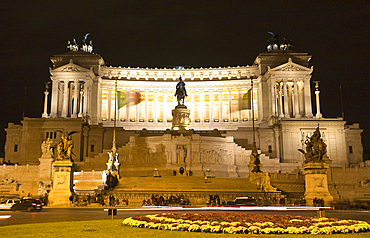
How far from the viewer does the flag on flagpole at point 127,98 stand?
324 ft

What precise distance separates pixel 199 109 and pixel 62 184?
2613 inches

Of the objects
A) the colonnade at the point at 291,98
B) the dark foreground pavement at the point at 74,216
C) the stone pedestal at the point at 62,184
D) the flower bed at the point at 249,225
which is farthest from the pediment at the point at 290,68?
the flower bed at the point at 249,225

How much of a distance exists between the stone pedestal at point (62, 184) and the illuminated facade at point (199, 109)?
3688cm

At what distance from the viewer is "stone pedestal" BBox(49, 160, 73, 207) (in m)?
35.5

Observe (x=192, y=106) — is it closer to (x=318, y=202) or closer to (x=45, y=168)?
(x=45, y=168)

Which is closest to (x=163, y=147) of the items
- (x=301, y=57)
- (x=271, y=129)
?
(x=271, y=129)

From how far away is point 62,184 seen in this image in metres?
36.0

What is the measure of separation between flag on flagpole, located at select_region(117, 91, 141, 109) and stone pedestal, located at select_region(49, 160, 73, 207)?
63298mm

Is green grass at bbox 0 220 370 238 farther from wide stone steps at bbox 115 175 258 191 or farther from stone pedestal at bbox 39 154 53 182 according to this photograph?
stone pedestal at bbox 39 154 53 182

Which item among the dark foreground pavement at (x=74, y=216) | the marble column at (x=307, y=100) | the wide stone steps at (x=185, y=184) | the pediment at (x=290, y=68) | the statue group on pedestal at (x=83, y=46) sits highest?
the statue group on pedestal at (x=83, y=46)

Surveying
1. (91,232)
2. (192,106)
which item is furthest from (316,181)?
(192,106)

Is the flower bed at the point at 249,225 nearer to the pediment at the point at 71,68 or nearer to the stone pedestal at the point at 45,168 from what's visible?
the stone pedestal at the point at 45,168

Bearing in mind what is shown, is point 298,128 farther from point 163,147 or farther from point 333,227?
point 333,227

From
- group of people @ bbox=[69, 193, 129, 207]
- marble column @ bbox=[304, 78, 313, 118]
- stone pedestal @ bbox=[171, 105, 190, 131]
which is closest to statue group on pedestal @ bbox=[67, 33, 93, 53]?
stone pedestal @ bbox=[171, 105, 190, 131]
